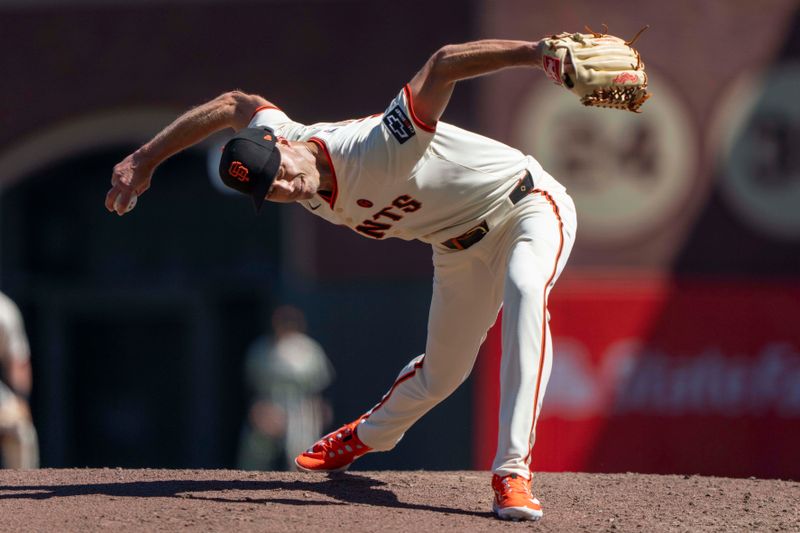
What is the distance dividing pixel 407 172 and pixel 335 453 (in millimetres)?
1577

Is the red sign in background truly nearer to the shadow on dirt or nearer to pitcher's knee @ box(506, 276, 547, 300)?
the shadow on dirt

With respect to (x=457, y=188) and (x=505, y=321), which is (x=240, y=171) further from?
(x=505, y=321)

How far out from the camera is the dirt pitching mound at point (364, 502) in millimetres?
4785

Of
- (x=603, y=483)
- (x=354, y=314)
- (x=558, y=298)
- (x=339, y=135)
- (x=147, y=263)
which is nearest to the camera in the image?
(x=339, y=135)

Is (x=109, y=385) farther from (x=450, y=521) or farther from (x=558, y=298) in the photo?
(x=450, y=521)

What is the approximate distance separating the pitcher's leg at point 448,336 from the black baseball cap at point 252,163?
94 centimetres

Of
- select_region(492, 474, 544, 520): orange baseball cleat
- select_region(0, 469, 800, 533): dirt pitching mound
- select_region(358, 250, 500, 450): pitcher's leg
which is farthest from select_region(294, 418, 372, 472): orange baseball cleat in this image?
select_region(492, 474, 544, 520): orange baseball cleat

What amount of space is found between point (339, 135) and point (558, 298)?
6.69 m

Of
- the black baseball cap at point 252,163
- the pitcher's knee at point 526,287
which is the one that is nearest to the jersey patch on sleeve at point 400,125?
the black baseball cap at point 252,163

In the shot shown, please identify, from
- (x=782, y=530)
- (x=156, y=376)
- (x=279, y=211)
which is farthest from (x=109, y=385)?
(x=782, y=530)

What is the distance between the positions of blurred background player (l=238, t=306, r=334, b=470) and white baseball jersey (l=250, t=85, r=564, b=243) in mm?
6694

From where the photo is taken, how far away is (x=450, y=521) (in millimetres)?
4832

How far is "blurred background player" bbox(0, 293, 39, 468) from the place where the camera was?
29.8ft

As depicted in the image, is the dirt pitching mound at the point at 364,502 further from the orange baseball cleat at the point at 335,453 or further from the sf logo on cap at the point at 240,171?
the sf logo on cap at the point at 240,171
